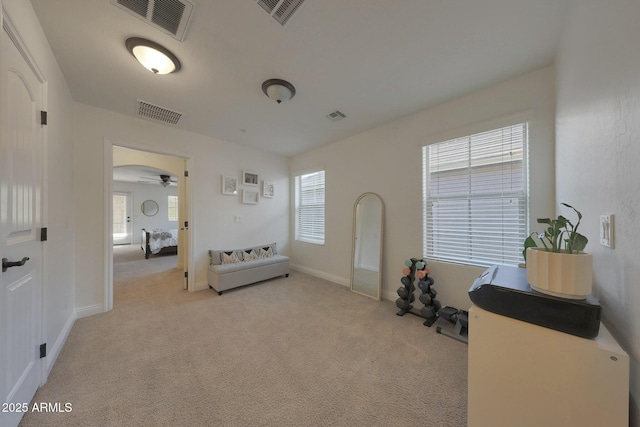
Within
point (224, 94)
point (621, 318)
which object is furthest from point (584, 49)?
point (224, 94)

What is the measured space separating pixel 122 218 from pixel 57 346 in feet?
27.3

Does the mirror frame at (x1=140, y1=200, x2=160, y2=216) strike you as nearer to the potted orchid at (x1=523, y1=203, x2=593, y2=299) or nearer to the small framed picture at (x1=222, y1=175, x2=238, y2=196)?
the small framed picture at (x1=222, y1=175, x2=238, y2=196)

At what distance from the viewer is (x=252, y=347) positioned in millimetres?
1915

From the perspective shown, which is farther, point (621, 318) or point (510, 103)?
point (510, 103)

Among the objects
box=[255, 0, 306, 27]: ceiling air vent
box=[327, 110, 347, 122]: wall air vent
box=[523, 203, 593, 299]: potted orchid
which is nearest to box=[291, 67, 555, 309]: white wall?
box=[327, 110, 347, 122]: wall air vent

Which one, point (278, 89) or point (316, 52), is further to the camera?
point (278, 89)

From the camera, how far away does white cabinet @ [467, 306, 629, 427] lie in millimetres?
711

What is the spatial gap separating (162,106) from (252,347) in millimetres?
2906

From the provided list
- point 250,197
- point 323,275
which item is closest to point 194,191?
point 250,197

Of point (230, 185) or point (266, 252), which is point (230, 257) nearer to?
point (266, 252)

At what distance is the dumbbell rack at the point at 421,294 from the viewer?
2354mm

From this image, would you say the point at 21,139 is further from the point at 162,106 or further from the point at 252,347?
the point at 252,347

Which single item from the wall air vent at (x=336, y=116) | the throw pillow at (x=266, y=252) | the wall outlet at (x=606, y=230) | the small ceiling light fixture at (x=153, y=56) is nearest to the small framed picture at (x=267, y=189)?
the throw pillow at (x=266, y=252)

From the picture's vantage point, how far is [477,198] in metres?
2.29
